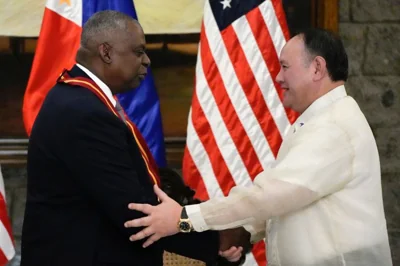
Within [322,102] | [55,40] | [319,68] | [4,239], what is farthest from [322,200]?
[55,40]

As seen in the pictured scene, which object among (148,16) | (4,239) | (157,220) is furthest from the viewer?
(148,16)

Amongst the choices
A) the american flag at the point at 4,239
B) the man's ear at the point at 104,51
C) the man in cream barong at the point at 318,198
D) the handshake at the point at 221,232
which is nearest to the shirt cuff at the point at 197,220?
the man in cream barong at the point at 318,198

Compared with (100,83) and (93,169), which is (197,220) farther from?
(100,83)

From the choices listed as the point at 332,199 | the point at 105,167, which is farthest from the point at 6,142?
the point at 332,199

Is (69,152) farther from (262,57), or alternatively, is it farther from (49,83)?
(262,57)

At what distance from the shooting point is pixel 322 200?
2016mm

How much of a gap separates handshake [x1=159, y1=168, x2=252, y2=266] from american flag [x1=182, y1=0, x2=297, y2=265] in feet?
2.94

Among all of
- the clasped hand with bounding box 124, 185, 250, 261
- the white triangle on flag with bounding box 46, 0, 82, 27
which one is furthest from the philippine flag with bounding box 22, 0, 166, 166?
the clasped hand with bounding box 124, 185, 250, 261

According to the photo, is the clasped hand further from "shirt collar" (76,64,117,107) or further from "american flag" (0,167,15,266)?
"american flag" (0,167,15,266)

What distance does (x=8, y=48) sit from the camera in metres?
3.92

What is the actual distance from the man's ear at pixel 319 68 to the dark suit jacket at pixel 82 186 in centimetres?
62

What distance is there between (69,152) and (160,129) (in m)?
Result: 1.63

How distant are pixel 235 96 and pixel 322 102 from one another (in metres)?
1.48

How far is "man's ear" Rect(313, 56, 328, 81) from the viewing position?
6.94 feet
